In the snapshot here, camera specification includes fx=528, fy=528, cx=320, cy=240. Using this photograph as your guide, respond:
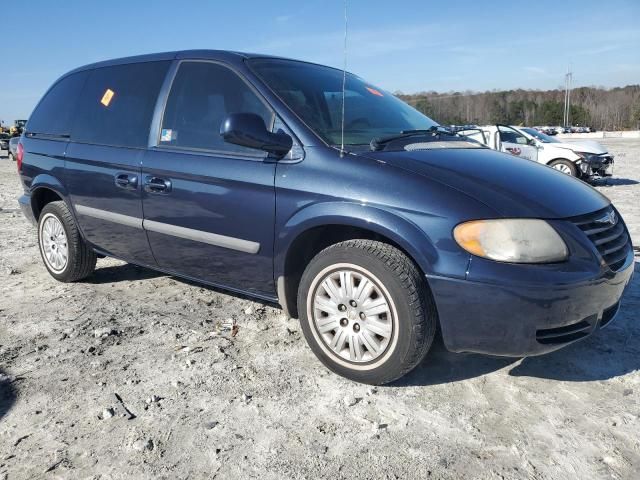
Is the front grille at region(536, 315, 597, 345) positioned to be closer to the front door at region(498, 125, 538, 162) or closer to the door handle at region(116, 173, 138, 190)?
the door handle at region(116, 173, 138, 190)

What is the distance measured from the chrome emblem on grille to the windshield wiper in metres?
1.09

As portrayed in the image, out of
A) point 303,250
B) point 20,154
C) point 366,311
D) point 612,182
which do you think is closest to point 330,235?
point 303,250

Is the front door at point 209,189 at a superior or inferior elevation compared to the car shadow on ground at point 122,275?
superior

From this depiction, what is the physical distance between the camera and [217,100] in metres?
3.25

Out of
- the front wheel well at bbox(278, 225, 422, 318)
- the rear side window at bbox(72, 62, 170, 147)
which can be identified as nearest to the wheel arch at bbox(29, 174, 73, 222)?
the rear side window at bbox(72, 62, 170, 147)

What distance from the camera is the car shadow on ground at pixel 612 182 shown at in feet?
38.4

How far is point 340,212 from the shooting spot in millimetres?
2598

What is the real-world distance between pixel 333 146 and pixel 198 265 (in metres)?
1.21

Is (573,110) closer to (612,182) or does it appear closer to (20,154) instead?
(612,182)

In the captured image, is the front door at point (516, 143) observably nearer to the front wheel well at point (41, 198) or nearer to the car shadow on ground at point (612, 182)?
the car shadow on ground at point (612, 182)

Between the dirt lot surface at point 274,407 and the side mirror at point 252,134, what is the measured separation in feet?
3.92

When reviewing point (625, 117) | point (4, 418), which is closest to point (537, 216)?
point (4, 418)

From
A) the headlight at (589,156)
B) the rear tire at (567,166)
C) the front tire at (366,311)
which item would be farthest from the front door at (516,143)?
the front tire at (366,311)

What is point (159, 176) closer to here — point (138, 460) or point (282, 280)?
point (282, 280)
